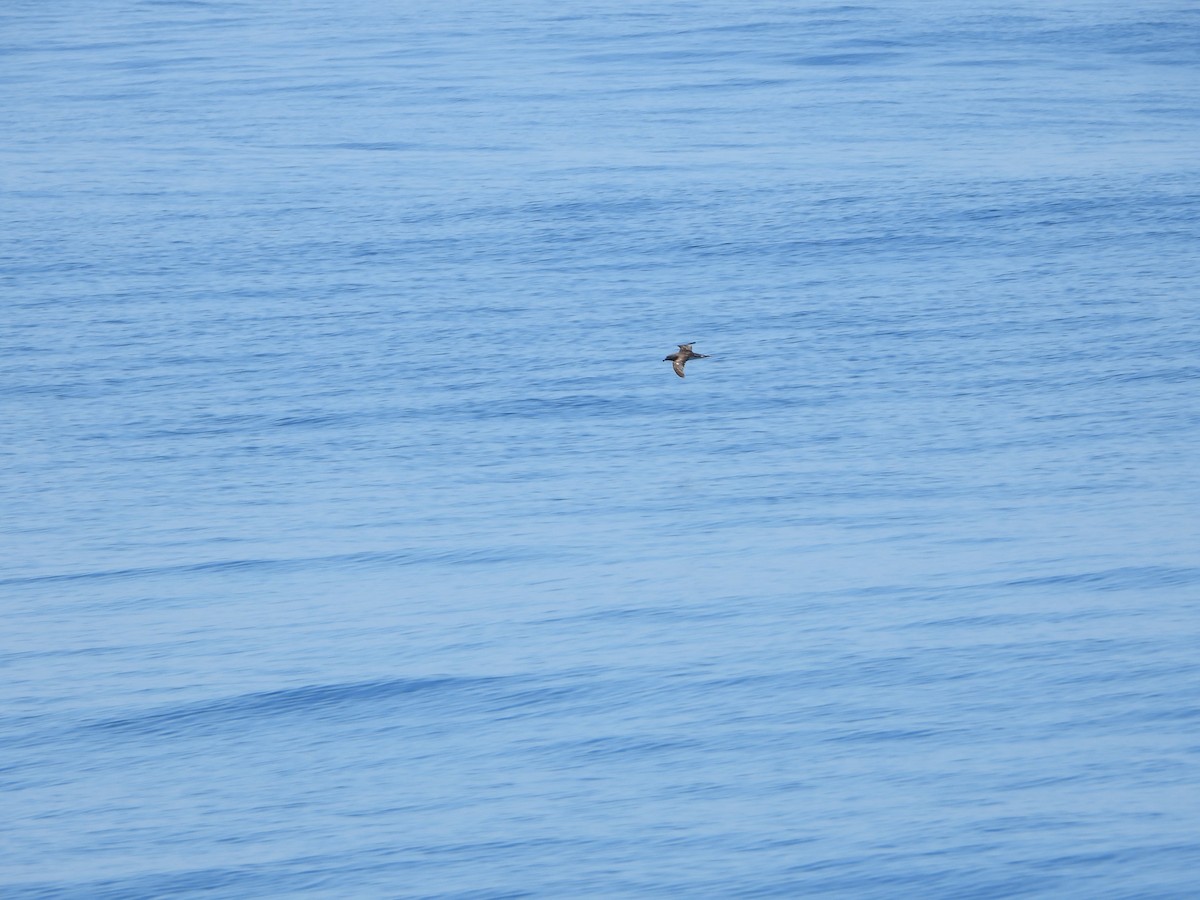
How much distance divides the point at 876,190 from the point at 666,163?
7.74m

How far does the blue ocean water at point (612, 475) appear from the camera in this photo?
26188 mm

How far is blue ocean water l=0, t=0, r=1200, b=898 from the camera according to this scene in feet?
85.9

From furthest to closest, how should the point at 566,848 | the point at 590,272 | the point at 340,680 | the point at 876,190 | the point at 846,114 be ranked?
the point at 846,114, the point at 876,190, the point at 590,272, the point at 340,680, the point at 566,848

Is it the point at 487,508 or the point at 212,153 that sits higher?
the point at 212,153

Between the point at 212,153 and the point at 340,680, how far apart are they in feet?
116

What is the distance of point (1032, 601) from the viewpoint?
32.0 meters

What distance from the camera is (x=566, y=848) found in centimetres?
2545

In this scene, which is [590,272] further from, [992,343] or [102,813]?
[102,813]

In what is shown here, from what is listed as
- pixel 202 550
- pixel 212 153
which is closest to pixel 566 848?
pixel 202 550

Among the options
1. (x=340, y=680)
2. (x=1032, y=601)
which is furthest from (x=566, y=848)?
(x=1032, y=601)

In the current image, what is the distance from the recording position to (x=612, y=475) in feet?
126

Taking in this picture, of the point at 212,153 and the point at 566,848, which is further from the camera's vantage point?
the point at 212,153

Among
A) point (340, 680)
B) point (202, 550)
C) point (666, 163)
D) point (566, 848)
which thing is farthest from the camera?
point (666, 163)

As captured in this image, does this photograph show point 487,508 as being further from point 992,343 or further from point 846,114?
point 846,114
